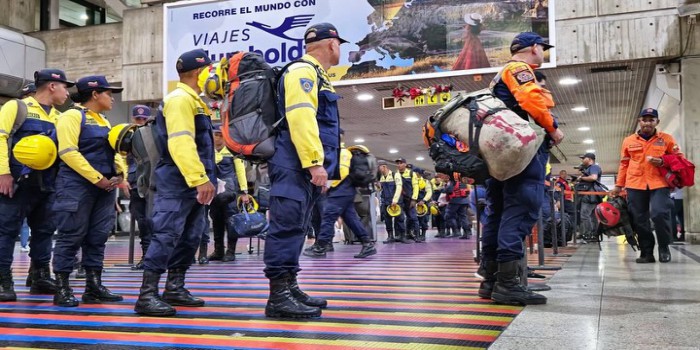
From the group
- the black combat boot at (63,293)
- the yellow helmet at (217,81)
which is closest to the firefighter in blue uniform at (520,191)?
the yellow helmet at (217,81)

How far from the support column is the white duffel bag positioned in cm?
805

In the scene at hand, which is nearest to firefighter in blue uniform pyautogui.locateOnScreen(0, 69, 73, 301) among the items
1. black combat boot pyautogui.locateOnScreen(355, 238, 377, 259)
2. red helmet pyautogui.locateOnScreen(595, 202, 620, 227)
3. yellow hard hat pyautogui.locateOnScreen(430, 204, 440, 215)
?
black combat boot pyautogui.locateOnScreen(355, 238, 377, 259)

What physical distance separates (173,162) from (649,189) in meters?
5.29

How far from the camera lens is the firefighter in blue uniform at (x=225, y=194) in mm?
7562

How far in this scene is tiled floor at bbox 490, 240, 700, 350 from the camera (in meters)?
2.57

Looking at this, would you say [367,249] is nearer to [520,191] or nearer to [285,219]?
[520,191]

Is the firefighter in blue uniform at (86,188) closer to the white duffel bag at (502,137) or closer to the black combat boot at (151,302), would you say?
the black combat boot at (151,302)

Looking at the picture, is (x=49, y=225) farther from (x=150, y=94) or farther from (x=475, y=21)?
(x=150, y=94)

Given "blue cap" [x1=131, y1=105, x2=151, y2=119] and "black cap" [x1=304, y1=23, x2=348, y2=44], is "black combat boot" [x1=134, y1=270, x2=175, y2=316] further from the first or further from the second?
"blue cap" [x1=131, y1=105, x2=151, y2=119]

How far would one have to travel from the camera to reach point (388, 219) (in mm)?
13297

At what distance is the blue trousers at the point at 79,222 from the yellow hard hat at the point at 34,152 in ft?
0.91

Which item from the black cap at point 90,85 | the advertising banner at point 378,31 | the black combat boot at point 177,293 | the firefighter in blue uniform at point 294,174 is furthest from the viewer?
the advertising banner at point 378,31

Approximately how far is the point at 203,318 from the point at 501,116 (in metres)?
2.10

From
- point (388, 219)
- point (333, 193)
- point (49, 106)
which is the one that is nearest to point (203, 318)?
point (49, 106)
